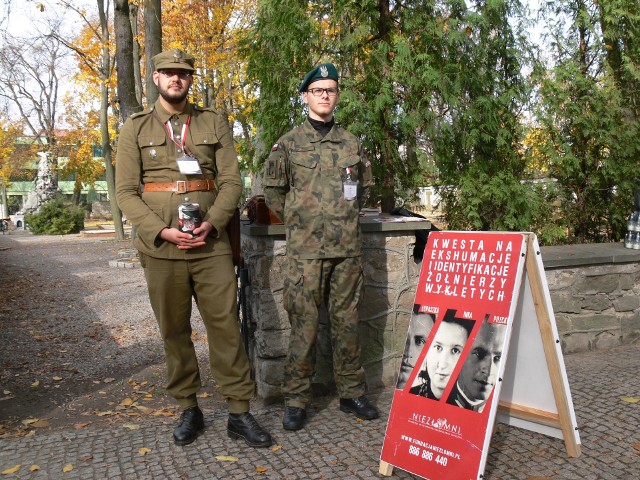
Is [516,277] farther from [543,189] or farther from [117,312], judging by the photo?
[117,312]

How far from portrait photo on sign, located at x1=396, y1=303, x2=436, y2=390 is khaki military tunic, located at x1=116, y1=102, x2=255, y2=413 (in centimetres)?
96

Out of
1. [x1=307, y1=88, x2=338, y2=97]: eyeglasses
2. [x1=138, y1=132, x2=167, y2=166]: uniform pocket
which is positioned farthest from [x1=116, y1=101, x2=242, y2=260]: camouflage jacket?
[x1=307, y1=88, x2=338, y2=97]: eyeglasses

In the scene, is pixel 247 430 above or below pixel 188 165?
below

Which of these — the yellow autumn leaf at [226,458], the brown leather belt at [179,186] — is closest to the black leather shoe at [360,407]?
the yellow autumn leaf at [226,458]

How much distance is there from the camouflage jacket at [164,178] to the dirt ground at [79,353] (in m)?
1.36

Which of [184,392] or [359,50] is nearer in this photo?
[184,392]

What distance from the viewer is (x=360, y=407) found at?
4152 millimetres

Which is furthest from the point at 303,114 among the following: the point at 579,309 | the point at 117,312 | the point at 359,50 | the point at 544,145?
the point at 117,312

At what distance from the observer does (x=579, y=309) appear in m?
5.68

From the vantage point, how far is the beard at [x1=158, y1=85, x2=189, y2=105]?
12.3 ft

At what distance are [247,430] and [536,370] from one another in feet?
5.53

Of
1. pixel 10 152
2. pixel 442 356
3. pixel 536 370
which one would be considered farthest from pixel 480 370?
pixel 10 152

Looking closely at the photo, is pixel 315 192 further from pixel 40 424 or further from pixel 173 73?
pixel 40 424

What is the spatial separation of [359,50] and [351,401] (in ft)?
12.2
